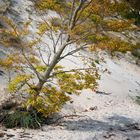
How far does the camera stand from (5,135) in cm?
1076

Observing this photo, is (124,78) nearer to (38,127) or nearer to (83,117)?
(83,117)

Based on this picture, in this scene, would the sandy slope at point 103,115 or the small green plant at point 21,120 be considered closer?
the sandy slope at point 103,115

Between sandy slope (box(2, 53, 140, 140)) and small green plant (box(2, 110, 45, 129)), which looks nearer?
sandy slope (box(2, 53, 140, 140))

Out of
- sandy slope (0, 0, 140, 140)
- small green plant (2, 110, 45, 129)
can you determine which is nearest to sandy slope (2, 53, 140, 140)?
sandy slope (0, 0, 140, 140)

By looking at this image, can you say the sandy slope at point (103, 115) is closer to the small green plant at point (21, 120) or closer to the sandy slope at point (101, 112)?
the sandy slope at point (101, 112)

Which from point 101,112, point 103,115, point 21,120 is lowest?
point 21,120

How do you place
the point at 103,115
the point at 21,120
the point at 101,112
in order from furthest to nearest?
the point at 101,112 → the point at 103,115 → the point at 21,120

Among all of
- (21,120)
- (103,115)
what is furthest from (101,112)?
(21,120)

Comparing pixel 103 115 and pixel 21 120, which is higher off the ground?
pixel 103 115

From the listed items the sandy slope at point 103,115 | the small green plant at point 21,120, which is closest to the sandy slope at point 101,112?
the sandy slope at point 103,115

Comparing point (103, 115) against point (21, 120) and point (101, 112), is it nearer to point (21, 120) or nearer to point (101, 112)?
point (101, 112)

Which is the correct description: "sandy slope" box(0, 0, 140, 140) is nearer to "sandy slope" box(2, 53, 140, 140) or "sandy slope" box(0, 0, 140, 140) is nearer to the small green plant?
"sandy slope" box(2, 53, 140, 140)

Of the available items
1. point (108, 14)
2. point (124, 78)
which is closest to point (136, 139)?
point (108, 14)

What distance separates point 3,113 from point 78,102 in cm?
405
